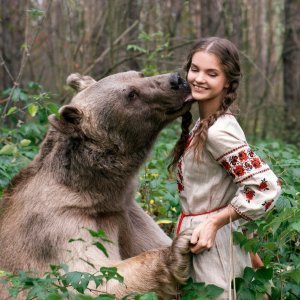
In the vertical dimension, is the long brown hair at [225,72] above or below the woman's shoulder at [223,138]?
above

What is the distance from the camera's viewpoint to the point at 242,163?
417cm

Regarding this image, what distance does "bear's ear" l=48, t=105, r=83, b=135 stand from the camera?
207 inches

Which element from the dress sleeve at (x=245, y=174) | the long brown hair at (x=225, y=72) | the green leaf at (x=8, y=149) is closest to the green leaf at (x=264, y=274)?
the dress sleeve at (x=245, y=174)

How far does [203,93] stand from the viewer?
14.6 ft

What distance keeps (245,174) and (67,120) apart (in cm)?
172

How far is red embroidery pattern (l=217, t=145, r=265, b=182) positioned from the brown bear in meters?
1.05

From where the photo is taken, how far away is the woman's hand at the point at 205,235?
13.8ft

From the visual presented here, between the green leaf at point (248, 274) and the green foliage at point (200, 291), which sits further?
the green leaf at point (248, 274)

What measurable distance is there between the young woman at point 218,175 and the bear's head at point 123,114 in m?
0.73

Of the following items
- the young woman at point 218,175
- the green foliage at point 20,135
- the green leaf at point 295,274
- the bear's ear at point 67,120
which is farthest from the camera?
the green foliage at point 20,135

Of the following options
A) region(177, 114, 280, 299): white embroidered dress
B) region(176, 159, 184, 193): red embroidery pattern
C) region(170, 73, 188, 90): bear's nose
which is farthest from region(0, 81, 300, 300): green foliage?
region(170, 73, 188, 90): bear's nose

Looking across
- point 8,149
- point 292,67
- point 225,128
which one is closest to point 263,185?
point 225,128

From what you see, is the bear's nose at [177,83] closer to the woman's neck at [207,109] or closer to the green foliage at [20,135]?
the woman's neck at [207,109]

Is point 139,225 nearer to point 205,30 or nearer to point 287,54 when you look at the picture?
point 205,30
